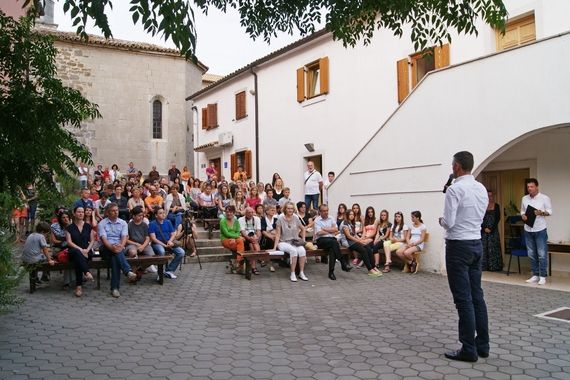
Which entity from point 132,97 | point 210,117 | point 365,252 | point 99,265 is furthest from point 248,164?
point 99,265

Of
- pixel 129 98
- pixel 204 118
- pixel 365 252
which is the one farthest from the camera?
pixel 129 98

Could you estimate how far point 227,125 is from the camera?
74.4 feet

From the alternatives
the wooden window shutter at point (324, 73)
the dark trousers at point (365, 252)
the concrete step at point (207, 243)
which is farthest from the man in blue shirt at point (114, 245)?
the wooden window shutter at point (324, 73)

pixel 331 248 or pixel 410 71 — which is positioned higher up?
pixel 410 71

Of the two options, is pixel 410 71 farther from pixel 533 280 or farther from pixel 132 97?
pixel 132 97

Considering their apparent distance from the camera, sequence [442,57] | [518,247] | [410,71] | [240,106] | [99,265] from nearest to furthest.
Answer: [99,265] → [518,247] → [442,57] → [410,71] → [240,106]

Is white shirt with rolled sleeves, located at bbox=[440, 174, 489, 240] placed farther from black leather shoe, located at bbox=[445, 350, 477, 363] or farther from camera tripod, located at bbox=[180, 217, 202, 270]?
camera tripod, located at bbox=[180, 217, 202, 270]

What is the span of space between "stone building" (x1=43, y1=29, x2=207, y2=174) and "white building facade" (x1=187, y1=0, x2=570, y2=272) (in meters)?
9.36

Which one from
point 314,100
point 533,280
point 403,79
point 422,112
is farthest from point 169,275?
point 314,100

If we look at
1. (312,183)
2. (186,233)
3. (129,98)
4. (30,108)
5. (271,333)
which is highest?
(129,98)

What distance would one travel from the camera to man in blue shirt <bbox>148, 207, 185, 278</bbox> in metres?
10.0

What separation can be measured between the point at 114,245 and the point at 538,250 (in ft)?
25.4

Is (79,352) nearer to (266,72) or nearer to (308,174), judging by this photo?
(308,174)

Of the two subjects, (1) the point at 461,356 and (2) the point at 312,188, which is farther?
(2) the point at 312,188
